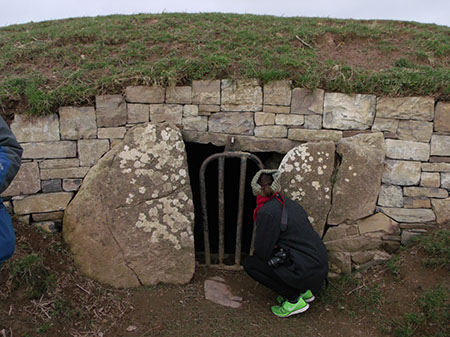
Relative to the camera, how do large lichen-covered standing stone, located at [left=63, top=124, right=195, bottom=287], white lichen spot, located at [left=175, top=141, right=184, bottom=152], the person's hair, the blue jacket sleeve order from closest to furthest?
the blue jacket sleeve < the person's hair < large lichen-covered standing stone, located at [left=63, top=124, right=195, bottom=287] < white lichen spot, located at [left=175, top=141, right=184, bottom=152]

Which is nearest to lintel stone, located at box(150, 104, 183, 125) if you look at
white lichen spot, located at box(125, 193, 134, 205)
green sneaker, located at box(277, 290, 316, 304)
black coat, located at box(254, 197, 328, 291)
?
Answer: white lichen spot, located at box(125, 193, 134, 205)

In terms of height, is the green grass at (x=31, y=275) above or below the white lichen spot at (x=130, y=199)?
below

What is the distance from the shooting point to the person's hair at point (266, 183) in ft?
11.4

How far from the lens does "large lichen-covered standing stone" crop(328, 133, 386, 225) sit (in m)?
4.05

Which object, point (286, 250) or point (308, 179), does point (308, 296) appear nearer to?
point (286, 250)

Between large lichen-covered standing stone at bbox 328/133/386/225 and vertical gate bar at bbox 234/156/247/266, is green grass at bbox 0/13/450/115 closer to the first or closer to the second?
large lichen-covered standing stone at bbox 328/133/386/225

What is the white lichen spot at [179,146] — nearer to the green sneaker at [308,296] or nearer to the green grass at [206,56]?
the green grass at [206,56]

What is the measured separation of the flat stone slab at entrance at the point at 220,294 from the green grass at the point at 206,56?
2364mm

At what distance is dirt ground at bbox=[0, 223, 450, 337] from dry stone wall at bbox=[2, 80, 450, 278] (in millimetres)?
351

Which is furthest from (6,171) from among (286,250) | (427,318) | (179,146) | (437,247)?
(437,247)

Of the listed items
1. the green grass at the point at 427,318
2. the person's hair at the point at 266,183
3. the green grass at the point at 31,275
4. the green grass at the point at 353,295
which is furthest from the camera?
the green grass at the point at 353,295

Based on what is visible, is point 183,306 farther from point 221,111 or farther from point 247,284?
point 221,111

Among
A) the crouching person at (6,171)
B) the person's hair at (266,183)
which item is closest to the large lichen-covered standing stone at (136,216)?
the person's hair at (266,183)

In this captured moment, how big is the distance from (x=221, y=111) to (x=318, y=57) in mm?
1601
